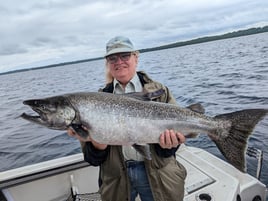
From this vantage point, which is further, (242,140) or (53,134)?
(53,134)

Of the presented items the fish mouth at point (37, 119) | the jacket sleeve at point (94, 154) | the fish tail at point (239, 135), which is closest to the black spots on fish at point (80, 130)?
the jacket sleeve at point (94, 154)

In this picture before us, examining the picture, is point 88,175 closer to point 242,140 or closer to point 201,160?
point 201,160

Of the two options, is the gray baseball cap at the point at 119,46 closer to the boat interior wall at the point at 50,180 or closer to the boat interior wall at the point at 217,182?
the boat interior wall at the point at 217,182

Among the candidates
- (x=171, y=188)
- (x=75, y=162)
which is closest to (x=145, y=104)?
(x=171, y=188)

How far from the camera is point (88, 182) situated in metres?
5.38

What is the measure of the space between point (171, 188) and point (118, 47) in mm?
1587

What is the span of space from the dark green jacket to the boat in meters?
1.10

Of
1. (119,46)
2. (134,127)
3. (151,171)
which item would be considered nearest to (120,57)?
(119,46)

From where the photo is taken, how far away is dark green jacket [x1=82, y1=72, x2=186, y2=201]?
10.4 feet

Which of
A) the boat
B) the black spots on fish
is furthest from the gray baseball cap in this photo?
the boat

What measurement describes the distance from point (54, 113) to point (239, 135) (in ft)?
6.27

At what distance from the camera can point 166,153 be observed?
3.19 m

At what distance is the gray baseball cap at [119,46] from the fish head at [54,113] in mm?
699

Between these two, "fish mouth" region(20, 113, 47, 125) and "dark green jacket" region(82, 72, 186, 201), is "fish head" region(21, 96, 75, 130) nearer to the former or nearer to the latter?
"fish mouth" region(20, 113, 47, 125)
